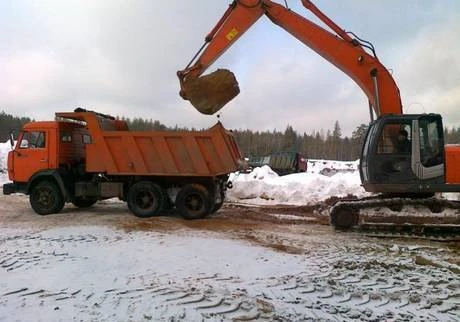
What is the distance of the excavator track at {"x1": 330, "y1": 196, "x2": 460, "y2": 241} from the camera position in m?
10.2

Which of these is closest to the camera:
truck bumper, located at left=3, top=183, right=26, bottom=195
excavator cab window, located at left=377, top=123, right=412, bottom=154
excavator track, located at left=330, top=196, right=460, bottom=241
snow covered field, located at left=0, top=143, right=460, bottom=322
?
snow covered field, located at left=0, top=143, right=460, bottom=322

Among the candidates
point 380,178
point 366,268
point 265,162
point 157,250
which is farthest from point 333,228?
point 265,162

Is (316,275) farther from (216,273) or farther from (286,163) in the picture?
(286,163)

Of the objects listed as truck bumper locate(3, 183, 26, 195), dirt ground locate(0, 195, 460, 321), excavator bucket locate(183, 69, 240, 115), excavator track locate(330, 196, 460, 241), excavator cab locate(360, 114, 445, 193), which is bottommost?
dirt ground locate(0, 195, 460, 321)

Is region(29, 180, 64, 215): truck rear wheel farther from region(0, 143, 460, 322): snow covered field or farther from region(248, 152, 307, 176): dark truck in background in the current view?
region(248, 152, 307, 176): dark truck in background

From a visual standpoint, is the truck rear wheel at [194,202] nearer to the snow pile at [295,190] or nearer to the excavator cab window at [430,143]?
the snow pile at [295,190]

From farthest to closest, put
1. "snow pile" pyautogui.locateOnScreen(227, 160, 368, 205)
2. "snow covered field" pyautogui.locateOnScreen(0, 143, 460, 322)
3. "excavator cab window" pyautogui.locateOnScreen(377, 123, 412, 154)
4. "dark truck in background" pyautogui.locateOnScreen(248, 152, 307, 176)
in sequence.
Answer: "dark truck in background" pyautogui.locateOnScreen(248, 152, 307, 176) → "snow pile" pyautogui.locateOnScreen(227, 160, 368, 205) → "excavator cab window" pyautogui.locateOnScreen(377, 123, 412, 154) → "snow covered field" pyautogui.locateOnScreen(0, 143, 460, 322)

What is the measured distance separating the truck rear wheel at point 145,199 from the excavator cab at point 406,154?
17.0 ft

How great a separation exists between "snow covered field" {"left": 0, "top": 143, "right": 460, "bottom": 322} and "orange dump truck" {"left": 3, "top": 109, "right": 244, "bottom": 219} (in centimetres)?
105

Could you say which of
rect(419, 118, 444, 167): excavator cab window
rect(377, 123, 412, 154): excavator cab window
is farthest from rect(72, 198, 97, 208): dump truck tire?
rect(419, 118, 444, 167): excavator cab window

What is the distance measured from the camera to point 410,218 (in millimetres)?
10266

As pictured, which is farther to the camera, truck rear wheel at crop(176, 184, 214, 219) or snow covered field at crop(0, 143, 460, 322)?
truck rear wheel at crop(176, 184, 214, 219)

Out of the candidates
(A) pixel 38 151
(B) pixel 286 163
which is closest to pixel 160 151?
(A) pixel 38 151

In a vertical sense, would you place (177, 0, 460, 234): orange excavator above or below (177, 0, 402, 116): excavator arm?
below
